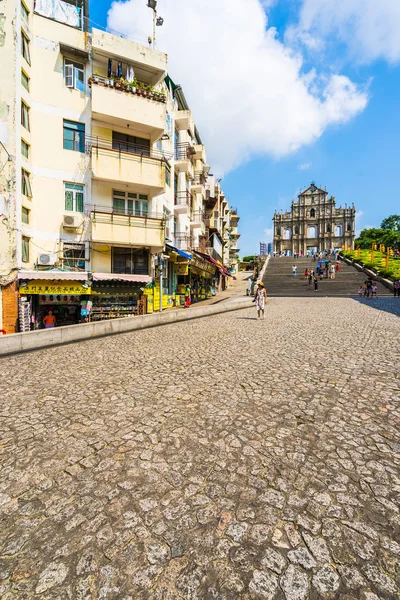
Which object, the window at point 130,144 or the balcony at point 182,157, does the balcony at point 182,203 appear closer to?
the balcony at point 182,157

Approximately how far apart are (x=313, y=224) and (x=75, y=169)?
94.5 meters

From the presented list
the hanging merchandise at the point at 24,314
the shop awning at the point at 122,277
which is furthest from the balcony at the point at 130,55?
the hanging merchandise at the point at 24,314

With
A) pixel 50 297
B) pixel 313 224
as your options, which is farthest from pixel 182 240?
pixel 313 224

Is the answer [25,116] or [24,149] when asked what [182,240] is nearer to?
[24,149]

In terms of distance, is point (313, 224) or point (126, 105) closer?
point (126, 105)

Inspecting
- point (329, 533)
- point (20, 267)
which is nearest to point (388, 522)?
point (329, 533)

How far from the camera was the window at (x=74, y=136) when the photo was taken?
17359mm

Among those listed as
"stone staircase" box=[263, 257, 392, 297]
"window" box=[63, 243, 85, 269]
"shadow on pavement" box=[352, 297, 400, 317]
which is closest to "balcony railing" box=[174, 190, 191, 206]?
"window" box=[63, 243, 85, 269]

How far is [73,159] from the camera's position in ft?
57.2

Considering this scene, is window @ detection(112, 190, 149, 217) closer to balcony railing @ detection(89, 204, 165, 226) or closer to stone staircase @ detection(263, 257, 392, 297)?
balcony railing @ detection(89, 204, 165, 226)

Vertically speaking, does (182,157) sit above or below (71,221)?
above

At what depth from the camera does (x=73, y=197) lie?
17.6m

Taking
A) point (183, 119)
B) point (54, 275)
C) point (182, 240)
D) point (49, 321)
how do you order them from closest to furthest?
point (54, 275) → point (49, 321) → point (183, 119) → point (182, 240)

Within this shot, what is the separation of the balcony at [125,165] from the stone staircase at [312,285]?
18.6 m
